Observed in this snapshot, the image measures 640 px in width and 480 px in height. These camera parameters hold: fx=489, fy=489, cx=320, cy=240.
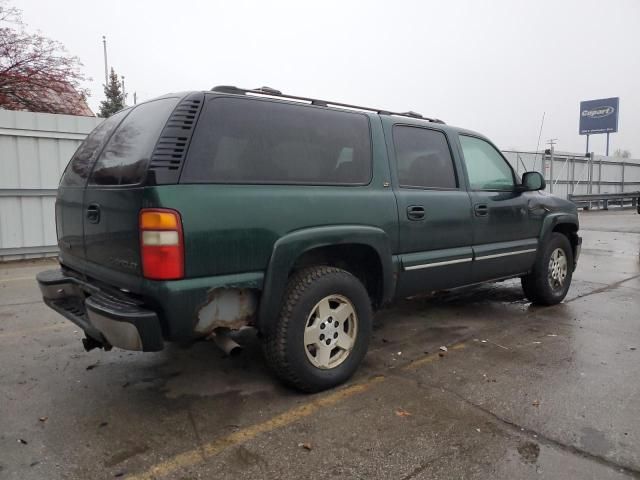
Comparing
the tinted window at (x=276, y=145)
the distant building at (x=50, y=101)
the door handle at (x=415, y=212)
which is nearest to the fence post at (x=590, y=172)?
the distant building at (x=50, y=101)

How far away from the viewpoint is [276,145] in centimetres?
304

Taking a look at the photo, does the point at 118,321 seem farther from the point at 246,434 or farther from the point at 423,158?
the point at 423,158

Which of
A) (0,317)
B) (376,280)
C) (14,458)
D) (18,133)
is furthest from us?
(18,133)

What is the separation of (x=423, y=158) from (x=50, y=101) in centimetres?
1319

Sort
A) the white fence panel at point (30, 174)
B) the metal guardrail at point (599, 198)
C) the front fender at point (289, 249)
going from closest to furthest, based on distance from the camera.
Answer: the front fender at point (289, 249) → the white fence panel at point (30, 174) → the metal guardrail at point (599, 198)

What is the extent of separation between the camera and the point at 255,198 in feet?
9.23

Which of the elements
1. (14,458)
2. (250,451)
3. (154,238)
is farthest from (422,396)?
(14,458)

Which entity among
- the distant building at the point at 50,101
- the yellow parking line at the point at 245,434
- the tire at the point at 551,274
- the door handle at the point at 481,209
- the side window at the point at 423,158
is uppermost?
the distant building at the point at 50,101

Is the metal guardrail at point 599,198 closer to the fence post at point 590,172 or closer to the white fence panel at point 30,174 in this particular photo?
the fence post at point 590,172

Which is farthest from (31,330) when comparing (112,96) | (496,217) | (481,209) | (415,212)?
(112,96)

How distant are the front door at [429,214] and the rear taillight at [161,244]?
1.72 meters

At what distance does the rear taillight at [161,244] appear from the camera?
8.24 ft

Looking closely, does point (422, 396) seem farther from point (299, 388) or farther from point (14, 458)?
point (14, 458)

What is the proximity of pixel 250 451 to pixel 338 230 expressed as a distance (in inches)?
55.0
